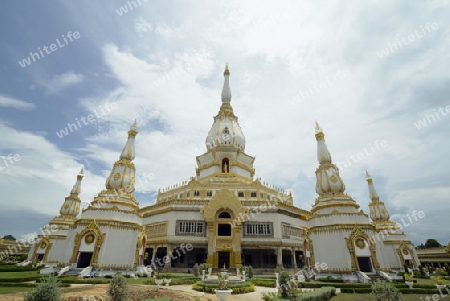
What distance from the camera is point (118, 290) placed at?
1220 centimetres

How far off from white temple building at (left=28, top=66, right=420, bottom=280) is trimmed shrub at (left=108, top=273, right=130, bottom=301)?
15.5 metres

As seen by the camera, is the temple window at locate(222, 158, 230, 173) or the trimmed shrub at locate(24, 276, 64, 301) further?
the temple window at locate(222, 158, 230, 173)

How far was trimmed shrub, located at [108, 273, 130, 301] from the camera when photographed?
476 inches

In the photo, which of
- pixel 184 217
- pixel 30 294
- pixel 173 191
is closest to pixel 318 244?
pixel 184 217

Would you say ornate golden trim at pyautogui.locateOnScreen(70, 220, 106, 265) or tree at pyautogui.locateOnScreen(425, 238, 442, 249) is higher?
tree at pyautogui.locateOnScreen(425, 238, 442, 249)

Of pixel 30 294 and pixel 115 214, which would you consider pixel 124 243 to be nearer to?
pixel 115 214

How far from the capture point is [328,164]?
3052cm

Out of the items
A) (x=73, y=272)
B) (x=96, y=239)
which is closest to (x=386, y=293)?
(x=96, y=239)

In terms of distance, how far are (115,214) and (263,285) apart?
60.0ft

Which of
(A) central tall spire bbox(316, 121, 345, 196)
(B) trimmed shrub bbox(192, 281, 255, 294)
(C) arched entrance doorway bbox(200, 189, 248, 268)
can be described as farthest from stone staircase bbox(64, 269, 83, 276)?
(A) central tall spire bbox(316, 121, 345, 196)

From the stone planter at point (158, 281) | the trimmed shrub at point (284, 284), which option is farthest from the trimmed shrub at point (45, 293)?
the stone planter at point (158, 281)

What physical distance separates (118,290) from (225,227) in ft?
79.4

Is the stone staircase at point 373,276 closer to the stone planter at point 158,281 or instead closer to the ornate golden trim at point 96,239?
the stone planter at point 158,281

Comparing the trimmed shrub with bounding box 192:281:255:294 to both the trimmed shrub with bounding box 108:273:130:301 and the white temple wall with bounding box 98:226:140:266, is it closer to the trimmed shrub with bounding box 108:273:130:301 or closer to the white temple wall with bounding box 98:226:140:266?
the trimmed shrub with bounding box 108:273:130:301
